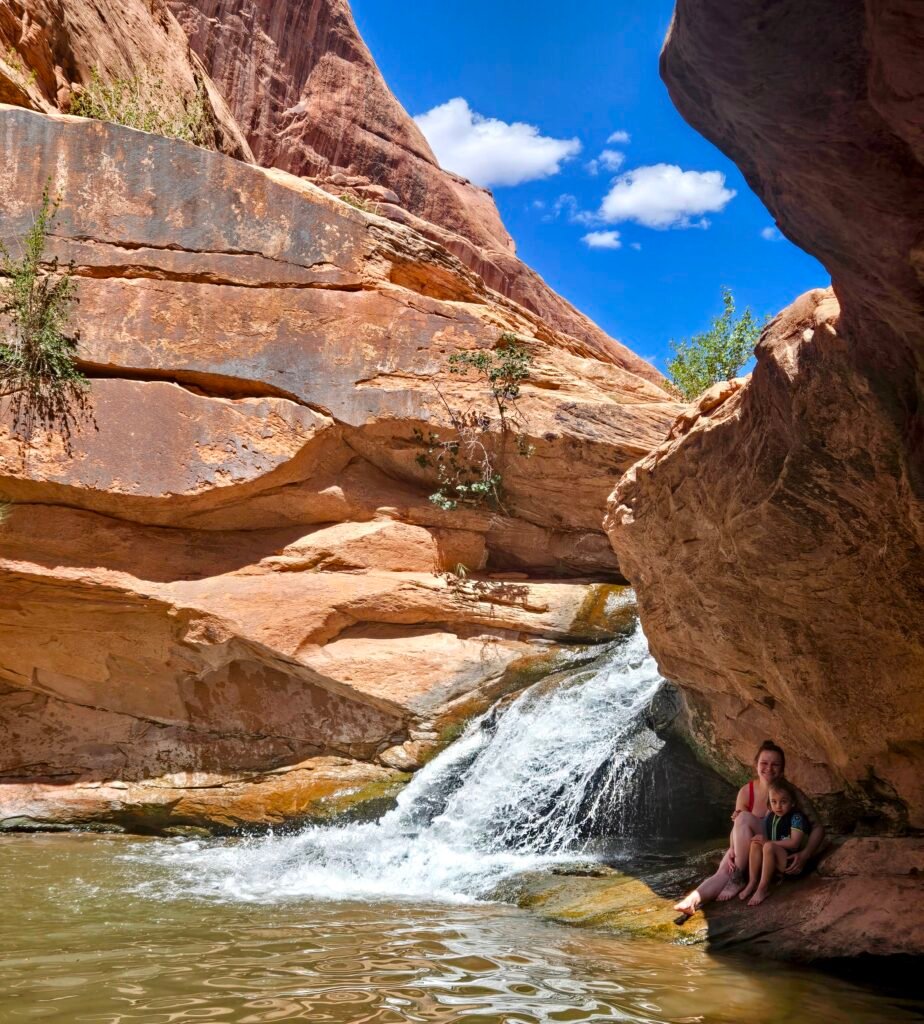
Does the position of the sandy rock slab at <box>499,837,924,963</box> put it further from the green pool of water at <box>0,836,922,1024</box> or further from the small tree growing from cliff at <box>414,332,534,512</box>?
the small tree growing from cliff at <box>414,332,534,512</box>

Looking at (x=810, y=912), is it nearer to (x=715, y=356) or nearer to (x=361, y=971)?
(x=361, y=971)

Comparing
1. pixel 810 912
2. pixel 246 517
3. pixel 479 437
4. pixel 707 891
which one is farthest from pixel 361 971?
pixel 479 437

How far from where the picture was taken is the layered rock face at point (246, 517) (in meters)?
9.70

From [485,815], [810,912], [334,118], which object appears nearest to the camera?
[810,912]

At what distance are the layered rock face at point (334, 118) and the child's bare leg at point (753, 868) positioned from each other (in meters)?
16.9

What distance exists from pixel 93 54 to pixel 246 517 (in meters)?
7.71

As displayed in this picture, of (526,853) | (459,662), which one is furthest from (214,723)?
(526,853)

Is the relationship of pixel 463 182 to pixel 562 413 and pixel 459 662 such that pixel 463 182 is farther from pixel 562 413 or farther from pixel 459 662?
pixel 459 662

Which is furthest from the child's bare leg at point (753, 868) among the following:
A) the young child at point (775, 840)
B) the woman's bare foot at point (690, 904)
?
the woman's bare foot at point (690, 904)

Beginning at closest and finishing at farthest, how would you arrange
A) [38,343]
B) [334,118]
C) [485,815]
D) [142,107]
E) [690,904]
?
[690,904]
[485,815]
[38,343]
[142,107]
[334,118]

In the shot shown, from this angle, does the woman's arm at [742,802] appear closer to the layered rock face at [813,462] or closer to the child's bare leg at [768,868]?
the child's bare leg at [768,868]

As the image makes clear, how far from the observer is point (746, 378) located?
5.20m

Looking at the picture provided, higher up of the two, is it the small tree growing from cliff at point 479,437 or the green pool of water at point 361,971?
the small tree growing from cliff at point 479,437

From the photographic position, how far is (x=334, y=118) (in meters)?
24.0
